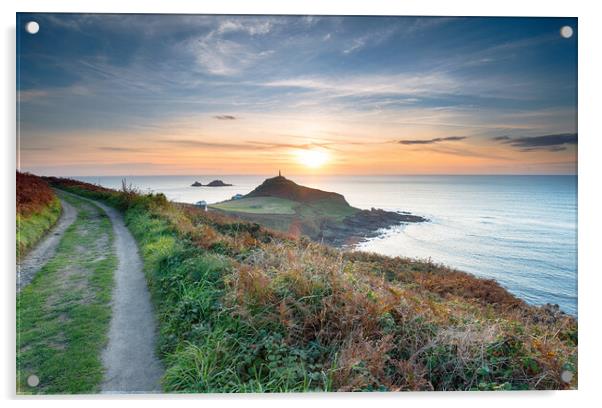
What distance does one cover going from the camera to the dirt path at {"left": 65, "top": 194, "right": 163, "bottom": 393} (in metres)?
4.04

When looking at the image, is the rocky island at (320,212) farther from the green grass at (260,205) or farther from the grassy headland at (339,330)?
the grassy headland at (339,330)

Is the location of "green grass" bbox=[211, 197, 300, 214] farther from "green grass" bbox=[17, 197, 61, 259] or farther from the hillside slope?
"green grass" bbox=[17, 197, 61, 259]

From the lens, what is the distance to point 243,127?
5594 mm

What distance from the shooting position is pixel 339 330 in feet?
13.4

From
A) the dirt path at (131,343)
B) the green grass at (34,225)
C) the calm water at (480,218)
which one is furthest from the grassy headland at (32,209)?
the dirt path at (131,343)

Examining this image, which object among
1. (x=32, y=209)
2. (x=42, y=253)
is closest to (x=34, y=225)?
(x=32, y=209)

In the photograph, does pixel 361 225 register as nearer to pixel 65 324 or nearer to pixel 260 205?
pixel 260 205

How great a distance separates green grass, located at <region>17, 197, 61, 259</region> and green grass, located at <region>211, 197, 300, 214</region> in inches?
99.9

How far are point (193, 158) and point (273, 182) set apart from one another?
1230mm

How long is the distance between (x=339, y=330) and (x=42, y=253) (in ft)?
14.5

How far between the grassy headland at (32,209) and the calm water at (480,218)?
75 centimetres

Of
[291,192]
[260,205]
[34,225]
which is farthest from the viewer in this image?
[260,205]

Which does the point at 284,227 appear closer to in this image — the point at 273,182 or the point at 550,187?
the point at 273,182
